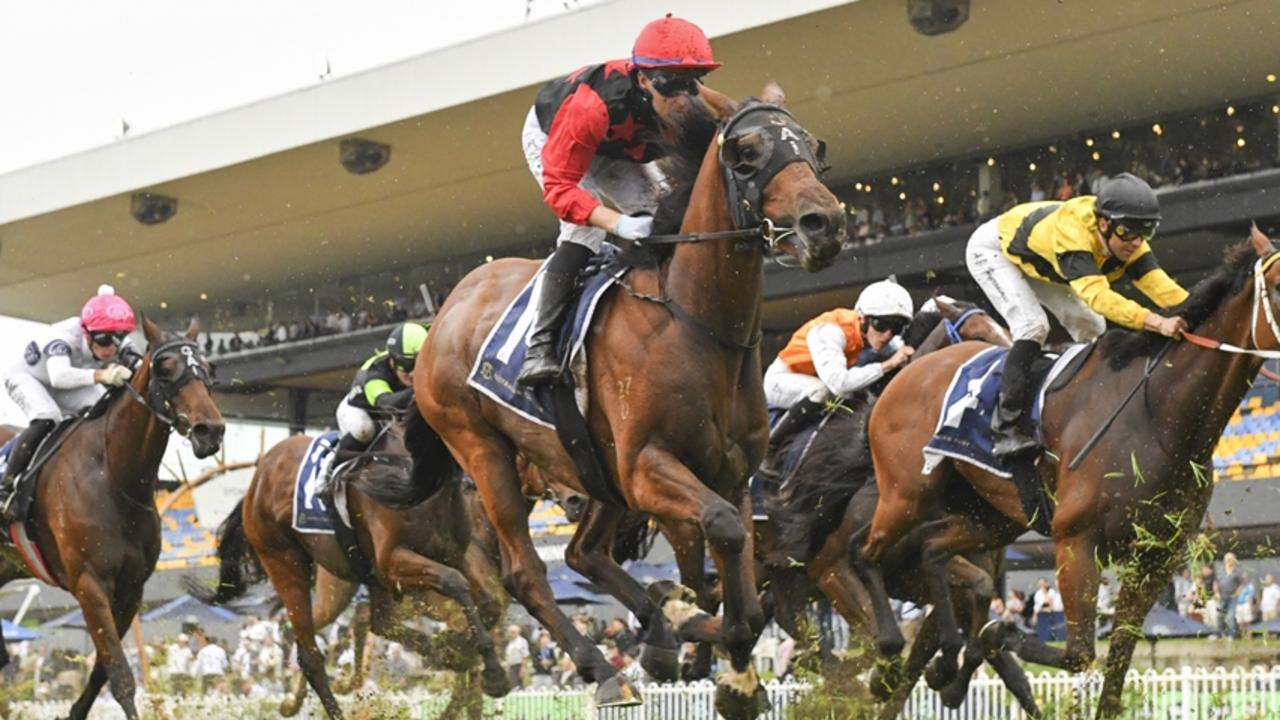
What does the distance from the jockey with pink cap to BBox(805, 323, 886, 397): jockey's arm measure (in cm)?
372

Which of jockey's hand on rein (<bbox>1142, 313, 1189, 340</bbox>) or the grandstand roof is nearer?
jockey's hand on rein (<bbox>1142, 313, 1189, 340</bbox>)

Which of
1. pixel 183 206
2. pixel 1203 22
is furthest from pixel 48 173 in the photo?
pixel 1203 22

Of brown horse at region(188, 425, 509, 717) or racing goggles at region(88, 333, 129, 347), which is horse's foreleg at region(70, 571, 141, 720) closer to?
brown horse at region(188, 425, 509, 717)

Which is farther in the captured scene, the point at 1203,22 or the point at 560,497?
the point at 1203,22

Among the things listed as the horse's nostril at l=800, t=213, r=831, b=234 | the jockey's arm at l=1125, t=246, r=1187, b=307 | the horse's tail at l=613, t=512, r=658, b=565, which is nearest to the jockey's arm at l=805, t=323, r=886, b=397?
the horse's tail at l=613, t=512, r=658, b=565

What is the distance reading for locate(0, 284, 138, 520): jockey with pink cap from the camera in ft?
32.6

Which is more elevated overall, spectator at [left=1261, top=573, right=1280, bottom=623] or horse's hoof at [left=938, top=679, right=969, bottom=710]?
spectator at [left=1261, top=573, right=1280, bottom=623]

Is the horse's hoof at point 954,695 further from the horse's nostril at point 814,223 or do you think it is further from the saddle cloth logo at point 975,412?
the horse's nostril at point 814,223

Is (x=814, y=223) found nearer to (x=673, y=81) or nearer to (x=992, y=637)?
(x=673, y=81)

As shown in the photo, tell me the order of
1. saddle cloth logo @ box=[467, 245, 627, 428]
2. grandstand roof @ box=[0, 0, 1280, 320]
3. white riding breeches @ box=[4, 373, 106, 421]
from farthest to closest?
grandstand roof @ box=[0, 0, 1280, 320], white riding breeches @ box=[4, 373, 106, 421], saddle cloth logo @ box=[467, 245, 627, 428]

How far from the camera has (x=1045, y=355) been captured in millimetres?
7734

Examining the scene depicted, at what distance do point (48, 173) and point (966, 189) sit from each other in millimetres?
15293

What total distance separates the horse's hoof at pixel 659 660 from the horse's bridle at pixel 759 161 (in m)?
1.49

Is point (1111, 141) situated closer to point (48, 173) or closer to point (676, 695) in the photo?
point (676, 695)
